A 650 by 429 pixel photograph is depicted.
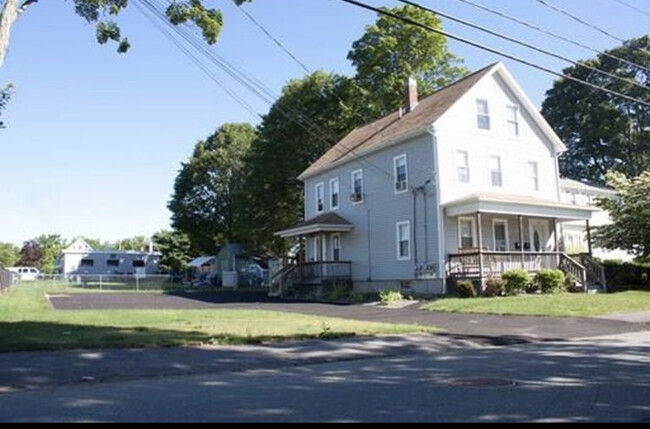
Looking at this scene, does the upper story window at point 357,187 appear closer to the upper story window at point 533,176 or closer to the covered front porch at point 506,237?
the covered front porch at point 506,237

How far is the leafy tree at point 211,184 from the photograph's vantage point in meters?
67.7

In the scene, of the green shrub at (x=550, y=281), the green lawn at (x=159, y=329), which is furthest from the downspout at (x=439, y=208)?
the green lawn at (x=159, y=329)

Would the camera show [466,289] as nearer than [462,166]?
Yes

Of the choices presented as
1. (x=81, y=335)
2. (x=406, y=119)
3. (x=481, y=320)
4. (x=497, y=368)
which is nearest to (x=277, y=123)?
(x=406, y=119)

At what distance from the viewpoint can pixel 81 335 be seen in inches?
543

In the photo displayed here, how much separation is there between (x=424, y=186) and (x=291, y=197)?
22222mm

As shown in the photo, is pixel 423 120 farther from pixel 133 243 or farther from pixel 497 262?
pixel 133 243

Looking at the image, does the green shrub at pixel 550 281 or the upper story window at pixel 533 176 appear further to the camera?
the upper story window at pixel 533 176

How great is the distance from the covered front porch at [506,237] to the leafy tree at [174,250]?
161 ft

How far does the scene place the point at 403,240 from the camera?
99.2 feet

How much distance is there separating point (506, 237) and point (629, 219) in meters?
6.62

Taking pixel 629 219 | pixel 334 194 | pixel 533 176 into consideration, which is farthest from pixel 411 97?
pixel 629 219

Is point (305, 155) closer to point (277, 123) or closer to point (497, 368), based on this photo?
point (277, 123)

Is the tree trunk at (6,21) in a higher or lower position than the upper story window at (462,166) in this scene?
higher
